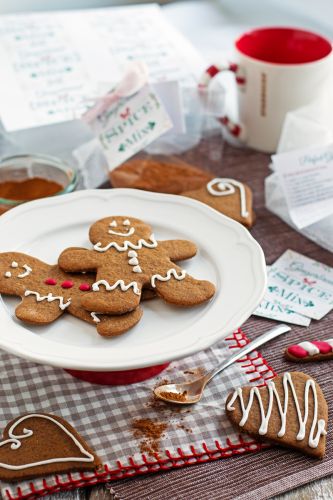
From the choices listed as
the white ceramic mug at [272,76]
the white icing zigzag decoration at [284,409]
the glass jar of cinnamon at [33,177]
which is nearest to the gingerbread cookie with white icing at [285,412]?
the white icing zigzag decoration at [284,409]

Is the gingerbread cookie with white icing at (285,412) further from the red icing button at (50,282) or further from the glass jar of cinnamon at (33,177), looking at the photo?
the glass jar of cinnamon at (33,177)

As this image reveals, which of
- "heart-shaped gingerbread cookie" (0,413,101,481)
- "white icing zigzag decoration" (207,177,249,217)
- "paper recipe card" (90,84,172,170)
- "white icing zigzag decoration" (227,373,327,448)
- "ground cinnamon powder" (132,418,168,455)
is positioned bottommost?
"ground cinnamon powder" (132,418,168,455)

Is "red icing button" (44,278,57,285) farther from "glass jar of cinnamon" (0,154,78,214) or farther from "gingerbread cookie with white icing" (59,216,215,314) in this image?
"glass jar of cinnamon" (0,154,78,214)

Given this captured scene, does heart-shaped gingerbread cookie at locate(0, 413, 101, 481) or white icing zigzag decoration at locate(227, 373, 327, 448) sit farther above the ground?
heart-shaped gingerbread cookie at locate(0, 413, 101, 481)

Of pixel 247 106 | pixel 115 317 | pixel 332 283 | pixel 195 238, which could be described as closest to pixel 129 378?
pixel 115 317

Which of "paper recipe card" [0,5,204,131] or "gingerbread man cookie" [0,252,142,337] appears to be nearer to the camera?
"gingerbread man cookie" [0,252,142,337]

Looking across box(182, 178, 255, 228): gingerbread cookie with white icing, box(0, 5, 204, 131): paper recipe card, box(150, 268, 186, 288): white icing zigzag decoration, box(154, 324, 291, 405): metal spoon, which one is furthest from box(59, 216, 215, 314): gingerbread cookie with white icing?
box(0, 5, 204, 131): paper recipe card
